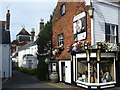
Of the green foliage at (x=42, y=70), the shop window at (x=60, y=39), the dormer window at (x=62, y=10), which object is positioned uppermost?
the dormer window at (x=62, y=10)

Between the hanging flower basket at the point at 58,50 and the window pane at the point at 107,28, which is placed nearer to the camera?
the window pane at the point at 107,28

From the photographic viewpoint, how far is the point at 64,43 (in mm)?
16266

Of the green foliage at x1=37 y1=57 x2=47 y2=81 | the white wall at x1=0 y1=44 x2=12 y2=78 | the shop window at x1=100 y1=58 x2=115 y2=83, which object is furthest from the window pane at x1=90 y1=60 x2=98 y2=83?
the white wall at x1=0 y1=44 x2=12 y2=78

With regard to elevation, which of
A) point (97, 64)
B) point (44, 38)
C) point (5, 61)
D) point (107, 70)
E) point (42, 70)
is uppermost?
point (44, 38)

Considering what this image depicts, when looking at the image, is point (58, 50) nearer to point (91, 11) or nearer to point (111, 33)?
point (111, 33)

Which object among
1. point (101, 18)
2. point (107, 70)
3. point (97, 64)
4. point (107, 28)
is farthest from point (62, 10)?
point (107, 70)

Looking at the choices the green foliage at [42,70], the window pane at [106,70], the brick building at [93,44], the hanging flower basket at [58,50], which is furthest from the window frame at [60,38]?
the window pane at [106,70]

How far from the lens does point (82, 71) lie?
13133mm

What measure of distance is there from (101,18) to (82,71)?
175 inches

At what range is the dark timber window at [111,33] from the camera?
509 inches

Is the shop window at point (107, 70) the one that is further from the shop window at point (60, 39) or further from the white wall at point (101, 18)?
the shop window at point (60, 39)

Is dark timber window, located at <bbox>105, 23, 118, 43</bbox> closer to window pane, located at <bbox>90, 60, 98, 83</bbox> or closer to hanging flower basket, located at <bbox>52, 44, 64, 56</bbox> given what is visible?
window pane, located at <bbox>90, 60, 98, 83</bbox>

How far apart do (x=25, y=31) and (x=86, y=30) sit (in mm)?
52911

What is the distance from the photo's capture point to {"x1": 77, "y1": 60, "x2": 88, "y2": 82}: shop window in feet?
41.5
